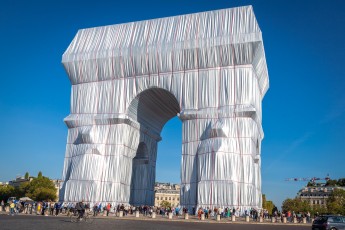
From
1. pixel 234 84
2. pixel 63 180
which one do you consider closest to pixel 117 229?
pixel 234 84

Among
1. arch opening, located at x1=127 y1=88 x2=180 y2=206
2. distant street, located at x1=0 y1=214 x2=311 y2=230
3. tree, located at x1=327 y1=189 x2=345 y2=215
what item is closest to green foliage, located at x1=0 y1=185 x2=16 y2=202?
arch opening, located at x1=127 y1=88 x2=180 y2=206

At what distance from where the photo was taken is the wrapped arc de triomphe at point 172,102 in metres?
35.1

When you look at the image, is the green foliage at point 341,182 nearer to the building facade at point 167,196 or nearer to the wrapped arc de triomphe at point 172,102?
the building facade at point 167,196

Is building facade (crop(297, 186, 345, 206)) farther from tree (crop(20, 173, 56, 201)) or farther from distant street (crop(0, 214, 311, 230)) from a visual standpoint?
distant street (crop(0, 214, 311, 230))

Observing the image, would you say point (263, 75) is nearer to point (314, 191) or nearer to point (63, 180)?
point (63, 180)

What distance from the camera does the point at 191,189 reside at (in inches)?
1400

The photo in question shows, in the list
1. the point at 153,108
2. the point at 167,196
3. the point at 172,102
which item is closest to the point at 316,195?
the point at 167,196

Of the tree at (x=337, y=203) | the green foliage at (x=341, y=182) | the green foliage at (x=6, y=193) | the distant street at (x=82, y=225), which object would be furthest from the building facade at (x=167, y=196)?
the distant street at (x=82, y=225)

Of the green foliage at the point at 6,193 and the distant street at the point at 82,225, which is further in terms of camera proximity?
the green foliage at the point at 6,193

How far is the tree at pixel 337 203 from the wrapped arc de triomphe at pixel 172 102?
5273cm

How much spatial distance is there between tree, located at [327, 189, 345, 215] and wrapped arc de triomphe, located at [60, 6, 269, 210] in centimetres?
5273

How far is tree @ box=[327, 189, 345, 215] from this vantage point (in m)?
85.5

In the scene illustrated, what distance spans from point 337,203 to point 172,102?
6429cm

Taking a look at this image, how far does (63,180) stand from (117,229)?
24639 millimetres
